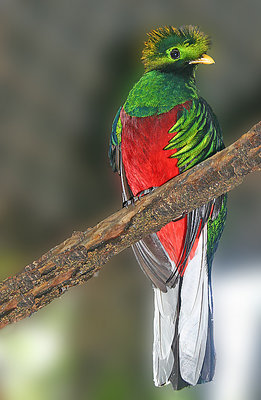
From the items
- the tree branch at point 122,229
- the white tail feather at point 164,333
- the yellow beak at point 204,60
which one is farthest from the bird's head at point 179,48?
the white tail feather at point 164,333

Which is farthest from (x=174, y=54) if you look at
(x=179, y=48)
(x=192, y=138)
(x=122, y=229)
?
(x=122, y=229)

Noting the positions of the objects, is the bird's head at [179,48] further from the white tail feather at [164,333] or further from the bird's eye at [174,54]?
the white tail feather at [164,333]

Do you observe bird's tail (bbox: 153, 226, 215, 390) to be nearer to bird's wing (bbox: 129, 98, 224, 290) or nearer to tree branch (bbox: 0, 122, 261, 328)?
bird's wing (bbox: 129, 98, 224, 290)

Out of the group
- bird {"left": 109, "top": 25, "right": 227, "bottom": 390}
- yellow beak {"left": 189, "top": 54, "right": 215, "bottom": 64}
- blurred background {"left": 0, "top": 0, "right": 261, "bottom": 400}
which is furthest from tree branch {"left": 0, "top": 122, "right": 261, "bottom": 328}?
blurred background {"left": 0, "top": 0, "right": 261, "bottom": 400}

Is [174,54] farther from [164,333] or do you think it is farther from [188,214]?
[164,333]

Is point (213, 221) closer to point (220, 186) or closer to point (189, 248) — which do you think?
point (189, 248)

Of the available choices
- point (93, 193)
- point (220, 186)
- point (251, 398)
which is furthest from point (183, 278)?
point (93, 193)

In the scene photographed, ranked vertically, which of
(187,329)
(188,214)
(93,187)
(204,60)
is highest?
(93,187)
